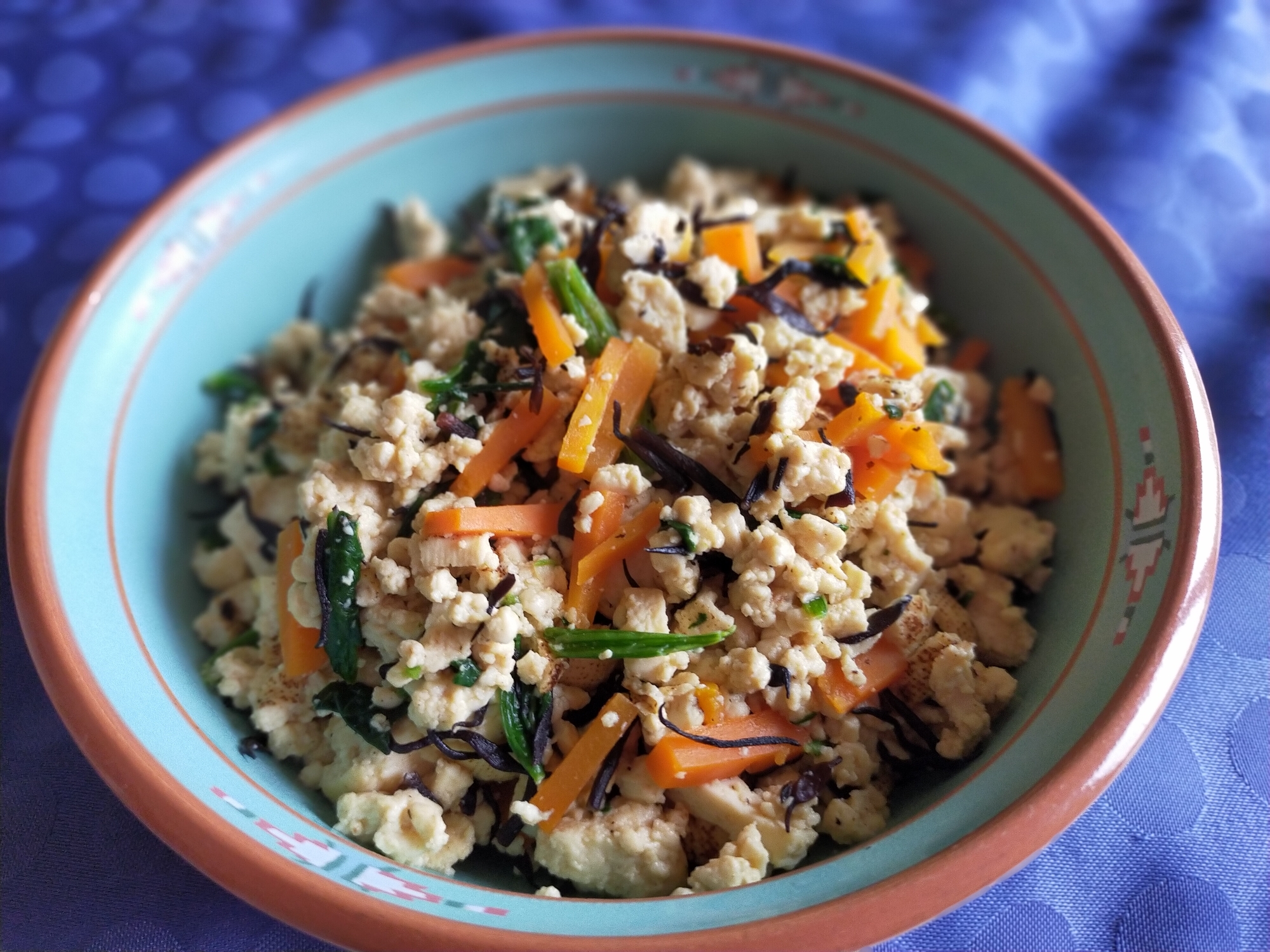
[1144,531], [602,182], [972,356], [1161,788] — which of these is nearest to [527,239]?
[602,182]

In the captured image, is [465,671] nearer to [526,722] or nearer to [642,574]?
[526,722]

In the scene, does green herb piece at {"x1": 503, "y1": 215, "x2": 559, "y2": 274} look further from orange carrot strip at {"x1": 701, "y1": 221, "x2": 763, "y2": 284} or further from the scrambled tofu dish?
orange carrot strip at {"x1": 701, "y1": 221, "x2": 763, "y2": 284}

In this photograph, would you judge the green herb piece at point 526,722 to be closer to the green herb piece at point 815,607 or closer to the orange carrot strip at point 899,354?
the green herb piece at point 815,607

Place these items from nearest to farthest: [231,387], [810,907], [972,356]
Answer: [810,907]
[972,356]
[231,387]

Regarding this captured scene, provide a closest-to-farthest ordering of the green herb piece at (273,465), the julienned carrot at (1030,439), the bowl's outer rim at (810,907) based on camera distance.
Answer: the bowl's outer rim at (810,907), the julienned carrot at (1030,439), the green herb piece at (273,465)

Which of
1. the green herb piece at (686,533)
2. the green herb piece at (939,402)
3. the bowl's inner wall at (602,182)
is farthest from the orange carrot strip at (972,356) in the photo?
the green herb piece at (686,533)

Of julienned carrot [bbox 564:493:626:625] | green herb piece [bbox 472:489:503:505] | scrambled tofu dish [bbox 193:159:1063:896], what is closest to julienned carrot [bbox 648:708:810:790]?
scrambled tofu dish [bbox 193:159:1063:896]
